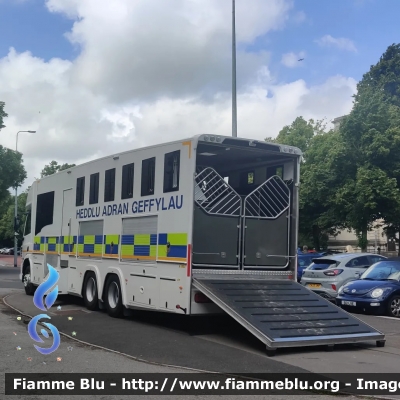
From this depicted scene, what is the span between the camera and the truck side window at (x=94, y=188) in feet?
44.0

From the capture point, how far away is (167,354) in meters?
8.45

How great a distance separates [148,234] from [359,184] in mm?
17739

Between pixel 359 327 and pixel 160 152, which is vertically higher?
pixel 160 152

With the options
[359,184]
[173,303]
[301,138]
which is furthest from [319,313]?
[301,138]

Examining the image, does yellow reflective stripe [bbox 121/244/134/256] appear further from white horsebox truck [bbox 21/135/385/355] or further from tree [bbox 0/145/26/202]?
tree [bbox 0/145/26/202]

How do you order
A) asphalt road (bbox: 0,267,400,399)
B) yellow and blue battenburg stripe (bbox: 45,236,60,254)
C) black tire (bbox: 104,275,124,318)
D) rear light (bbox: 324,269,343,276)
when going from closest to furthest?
asphalt road (bbox: 0,267,400,399)
black tire (bbox: 104,275,124,318)
yellow and blue battenburg stripe (bbox: 45,236,60,254)
rear light (bbox: 324,269,343,276)

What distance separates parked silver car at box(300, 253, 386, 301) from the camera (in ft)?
52.2

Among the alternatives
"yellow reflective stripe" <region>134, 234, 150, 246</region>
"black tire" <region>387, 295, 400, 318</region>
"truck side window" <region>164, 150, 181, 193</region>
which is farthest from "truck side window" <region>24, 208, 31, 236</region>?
"black tire" <region>387, 295, 400, 318</region>

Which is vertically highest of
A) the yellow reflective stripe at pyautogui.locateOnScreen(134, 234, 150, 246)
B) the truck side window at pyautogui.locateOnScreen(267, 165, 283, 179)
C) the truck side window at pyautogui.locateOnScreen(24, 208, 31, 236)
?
the truck side window at pyautogui.locateOnScreen(267, 165, 283, 179)

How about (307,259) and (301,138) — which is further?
(301,138)

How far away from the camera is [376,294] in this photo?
44.1 feet

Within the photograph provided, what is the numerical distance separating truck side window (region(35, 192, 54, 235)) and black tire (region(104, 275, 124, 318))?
13.1 feet

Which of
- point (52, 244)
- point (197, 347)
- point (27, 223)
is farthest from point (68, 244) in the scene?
point (197, 347)

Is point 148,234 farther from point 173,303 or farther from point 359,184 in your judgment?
point 359,184
